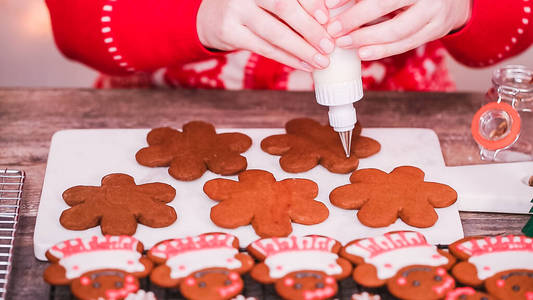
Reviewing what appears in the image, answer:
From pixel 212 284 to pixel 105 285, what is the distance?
0.12m

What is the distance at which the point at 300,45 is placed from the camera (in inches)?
35.6

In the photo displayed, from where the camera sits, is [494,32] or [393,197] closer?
[393,197]

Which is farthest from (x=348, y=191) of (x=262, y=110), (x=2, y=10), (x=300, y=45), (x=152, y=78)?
(x=2, y=10)

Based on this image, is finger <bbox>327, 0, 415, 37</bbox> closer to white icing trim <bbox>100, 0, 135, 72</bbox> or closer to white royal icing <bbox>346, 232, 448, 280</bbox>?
white royal icing <bbox>346, 232, 448, 280</bbox>

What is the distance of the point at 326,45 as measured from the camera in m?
0.86

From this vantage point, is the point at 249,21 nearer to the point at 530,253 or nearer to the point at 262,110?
the point at 262,110

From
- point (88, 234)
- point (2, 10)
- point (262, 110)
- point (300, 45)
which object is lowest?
point (2, 10)

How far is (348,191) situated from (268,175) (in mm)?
122

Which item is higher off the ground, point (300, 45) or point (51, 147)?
point (300, 45)

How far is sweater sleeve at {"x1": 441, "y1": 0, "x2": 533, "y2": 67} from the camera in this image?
1171mm

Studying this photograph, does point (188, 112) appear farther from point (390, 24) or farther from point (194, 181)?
point (390, 24)

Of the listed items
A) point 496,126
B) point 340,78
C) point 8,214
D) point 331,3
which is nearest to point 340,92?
point 340,78

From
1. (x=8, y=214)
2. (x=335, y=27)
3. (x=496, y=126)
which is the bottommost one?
(x=8, y=214)

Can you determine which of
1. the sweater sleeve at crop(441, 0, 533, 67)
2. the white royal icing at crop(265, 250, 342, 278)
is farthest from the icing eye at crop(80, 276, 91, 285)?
the sweater sleeve at crop(441, 0, 533, 67)
